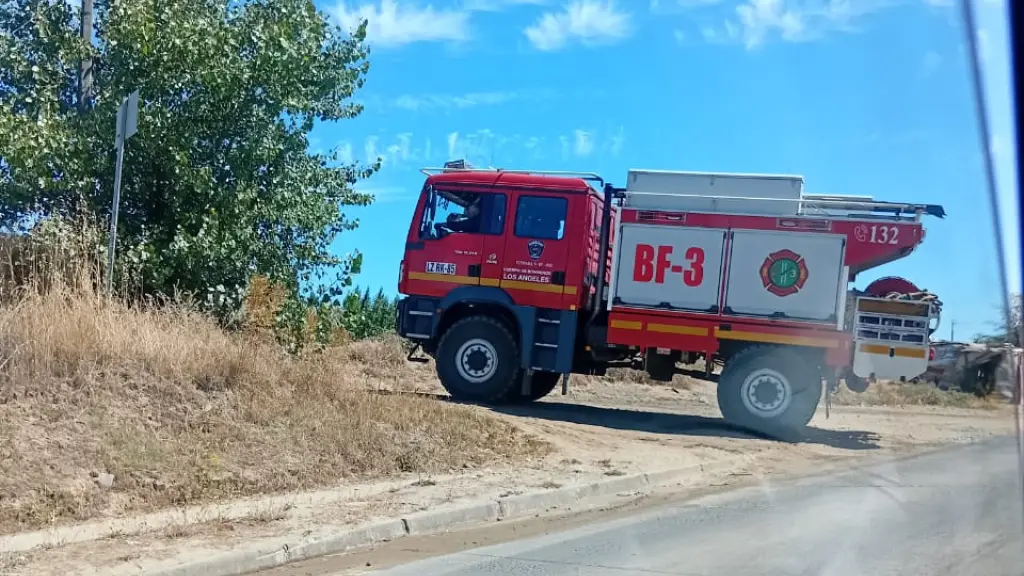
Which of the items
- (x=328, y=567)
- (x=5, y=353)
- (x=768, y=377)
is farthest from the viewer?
(x=768, y=377)

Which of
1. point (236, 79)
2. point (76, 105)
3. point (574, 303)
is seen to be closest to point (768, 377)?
point (574, 303)

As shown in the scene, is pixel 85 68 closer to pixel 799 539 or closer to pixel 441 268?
pixel 441 268

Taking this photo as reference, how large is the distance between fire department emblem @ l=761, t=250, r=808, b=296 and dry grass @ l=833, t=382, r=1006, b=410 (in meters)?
9.18

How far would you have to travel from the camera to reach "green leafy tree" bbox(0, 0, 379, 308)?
12.0 meters

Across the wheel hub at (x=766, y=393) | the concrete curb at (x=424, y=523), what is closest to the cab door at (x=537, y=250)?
the wheel hub at (x=766, y=393)

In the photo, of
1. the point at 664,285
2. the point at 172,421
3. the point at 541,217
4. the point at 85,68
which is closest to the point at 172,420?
the point at 172,421

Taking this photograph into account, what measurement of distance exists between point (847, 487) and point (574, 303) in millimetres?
5008

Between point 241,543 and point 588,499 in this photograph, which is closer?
point 241,543

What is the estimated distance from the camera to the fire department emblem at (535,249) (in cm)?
1390

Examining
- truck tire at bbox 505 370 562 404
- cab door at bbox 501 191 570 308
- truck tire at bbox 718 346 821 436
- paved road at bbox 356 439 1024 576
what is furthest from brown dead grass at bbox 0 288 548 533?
truck tire at bbox 505 370 562 404

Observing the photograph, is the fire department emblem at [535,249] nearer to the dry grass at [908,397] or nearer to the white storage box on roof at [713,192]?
the white storage box on roof at [713,192]

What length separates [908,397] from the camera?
77.7ft

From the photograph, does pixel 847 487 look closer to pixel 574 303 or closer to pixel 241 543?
pixel 574 303

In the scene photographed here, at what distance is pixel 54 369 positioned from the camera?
8672 mm
